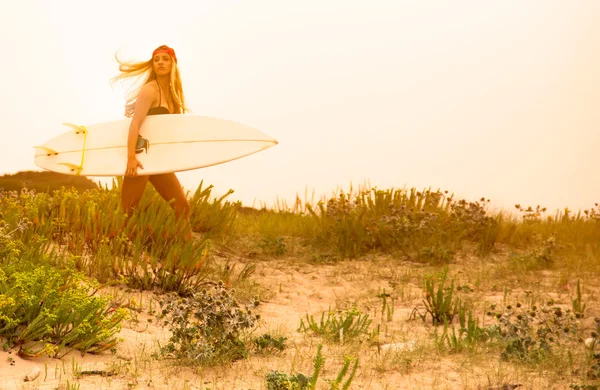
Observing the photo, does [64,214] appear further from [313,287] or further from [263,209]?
[263,209]

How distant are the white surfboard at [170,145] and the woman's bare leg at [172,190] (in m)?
0.24

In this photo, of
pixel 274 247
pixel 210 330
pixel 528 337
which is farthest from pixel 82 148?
pixel 528 337

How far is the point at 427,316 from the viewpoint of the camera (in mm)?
5754

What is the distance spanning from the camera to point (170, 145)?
7.52m

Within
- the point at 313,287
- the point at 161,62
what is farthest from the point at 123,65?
the point at 313,287

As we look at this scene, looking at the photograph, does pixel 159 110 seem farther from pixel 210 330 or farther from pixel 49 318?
pixel 210 330

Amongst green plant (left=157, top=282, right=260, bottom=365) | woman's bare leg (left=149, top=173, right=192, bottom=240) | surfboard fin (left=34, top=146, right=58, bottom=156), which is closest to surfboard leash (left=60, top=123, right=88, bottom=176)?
surfboard fin (left=34, top=146, right=58, bottom=156)

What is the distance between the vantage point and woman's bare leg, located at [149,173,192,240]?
7539 mm

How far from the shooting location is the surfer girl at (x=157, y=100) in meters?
7.42

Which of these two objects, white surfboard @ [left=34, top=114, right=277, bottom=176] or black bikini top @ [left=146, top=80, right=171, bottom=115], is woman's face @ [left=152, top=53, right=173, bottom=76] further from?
white surfboard @ [left=34, top=114, right=277, bottom=176]

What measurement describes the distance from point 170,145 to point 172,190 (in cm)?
51

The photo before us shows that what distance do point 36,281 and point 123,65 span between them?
3937 millimetres

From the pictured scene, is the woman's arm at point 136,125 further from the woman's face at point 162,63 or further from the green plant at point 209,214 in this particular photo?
the green plant at point 209,214

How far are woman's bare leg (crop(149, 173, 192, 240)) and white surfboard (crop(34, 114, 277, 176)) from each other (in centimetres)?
24
